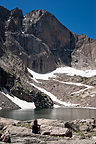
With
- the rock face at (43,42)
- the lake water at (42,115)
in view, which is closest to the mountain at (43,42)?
the rock face at (43,42)

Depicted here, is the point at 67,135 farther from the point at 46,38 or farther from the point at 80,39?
the point at 80,39

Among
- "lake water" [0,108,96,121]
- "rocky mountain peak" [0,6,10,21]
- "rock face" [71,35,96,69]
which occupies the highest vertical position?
"rocky mountain peak" [0,6,10,21]

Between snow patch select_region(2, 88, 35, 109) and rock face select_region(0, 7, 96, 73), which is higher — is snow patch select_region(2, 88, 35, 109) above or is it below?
below

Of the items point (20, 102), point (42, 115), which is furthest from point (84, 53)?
point (42, 115)

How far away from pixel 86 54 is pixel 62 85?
82056 mm

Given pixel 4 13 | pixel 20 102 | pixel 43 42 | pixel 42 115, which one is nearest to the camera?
pixel 42 115

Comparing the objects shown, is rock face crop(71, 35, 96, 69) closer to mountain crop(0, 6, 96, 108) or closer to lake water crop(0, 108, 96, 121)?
mountain crop(0, 6, 96, 108)

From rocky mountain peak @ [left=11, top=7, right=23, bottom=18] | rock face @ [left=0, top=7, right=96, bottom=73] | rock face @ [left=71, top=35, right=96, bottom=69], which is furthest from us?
rock face @ [left=71, top=35, right=96, bottom=69]

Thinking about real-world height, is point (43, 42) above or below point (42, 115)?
above

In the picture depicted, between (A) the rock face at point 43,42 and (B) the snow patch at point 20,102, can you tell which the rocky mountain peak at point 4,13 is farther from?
(B) the snow patch at point 20,102

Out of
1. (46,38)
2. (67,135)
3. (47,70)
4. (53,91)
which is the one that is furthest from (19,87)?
(46,38)

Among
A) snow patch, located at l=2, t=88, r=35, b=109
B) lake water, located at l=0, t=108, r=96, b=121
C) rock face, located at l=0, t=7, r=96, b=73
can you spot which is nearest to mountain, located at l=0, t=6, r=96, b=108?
rock face, located at l=0, t=7, r=96, b=73

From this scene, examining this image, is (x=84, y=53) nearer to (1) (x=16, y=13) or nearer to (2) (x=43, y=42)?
(2) (x=43, y=42)

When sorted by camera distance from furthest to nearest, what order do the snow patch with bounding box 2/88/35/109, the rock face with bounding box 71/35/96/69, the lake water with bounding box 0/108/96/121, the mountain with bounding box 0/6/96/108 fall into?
the rock face with bounding box 71/35/96/69
the mountain with bounding box 0/6/96/108
the snow patch with bounding box 2/88/35/109
the lake water with bounding box 0/108/96/121
